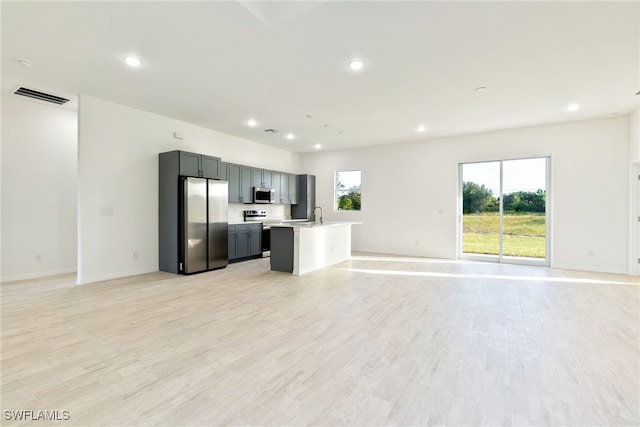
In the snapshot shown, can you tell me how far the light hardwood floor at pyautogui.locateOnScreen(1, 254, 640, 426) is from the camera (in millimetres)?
1732

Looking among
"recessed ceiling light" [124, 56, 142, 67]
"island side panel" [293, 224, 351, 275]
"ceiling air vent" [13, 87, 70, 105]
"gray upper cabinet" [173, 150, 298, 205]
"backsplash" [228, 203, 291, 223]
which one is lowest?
"island side panel" [293, 224, 351, 275]

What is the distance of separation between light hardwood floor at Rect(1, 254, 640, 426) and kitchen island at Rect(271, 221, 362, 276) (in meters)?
1.00

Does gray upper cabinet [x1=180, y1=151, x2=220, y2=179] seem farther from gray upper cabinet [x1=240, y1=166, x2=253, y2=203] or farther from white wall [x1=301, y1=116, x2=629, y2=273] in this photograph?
white wall [x1=301, y1=116, x2=629, y2=273]

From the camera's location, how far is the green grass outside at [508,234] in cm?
630

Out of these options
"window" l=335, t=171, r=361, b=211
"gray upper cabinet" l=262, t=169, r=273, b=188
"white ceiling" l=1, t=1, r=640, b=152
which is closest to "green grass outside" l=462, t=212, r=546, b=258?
"white ceiling" l=1, t=1, r=640, b=152

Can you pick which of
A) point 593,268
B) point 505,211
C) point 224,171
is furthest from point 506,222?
point 224,171

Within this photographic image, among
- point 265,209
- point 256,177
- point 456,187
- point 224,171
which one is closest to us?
point 224,171

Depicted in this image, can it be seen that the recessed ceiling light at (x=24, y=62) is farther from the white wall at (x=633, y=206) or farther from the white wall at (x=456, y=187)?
the white wall at (x=633, y=206)

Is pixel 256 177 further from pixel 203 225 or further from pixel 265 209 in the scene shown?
pixel 203 225

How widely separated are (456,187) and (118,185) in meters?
7.01

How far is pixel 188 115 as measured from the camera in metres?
5.56

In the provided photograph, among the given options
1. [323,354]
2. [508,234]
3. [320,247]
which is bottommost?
[323,354]

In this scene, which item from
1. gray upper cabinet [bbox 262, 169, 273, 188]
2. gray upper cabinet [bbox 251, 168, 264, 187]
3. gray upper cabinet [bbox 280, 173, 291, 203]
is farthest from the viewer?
gray upper cabinet [bbox 280, 173, 291, 203]

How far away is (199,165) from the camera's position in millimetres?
5672
